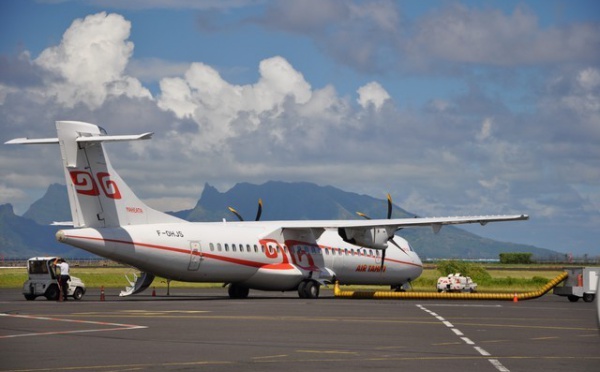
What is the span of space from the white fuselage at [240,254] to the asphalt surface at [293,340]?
6245 mm

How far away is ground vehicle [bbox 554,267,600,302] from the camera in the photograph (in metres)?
45.9

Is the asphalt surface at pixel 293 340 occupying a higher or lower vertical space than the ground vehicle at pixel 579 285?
lower

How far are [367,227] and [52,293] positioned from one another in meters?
14.6

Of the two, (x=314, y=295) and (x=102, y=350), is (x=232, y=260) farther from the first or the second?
(x=102, y=350)

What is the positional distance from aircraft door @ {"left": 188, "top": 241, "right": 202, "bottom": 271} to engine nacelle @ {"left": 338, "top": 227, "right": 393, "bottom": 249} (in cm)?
800

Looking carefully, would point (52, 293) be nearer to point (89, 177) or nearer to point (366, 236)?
point (89, 177)

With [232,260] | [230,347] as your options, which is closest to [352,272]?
[232,260]

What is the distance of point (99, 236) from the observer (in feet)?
132

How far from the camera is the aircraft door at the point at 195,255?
1747 inches

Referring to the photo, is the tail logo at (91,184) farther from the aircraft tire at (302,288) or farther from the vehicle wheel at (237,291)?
the aircraft tire at (302,288)

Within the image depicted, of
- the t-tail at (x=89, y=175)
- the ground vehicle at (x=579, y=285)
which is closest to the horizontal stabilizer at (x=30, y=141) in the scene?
the t-tail at (x=89, y=175)

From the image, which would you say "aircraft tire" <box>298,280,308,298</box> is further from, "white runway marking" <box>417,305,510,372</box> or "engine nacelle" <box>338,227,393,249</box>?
"white runway marking" <box>417,305,510,372</box>

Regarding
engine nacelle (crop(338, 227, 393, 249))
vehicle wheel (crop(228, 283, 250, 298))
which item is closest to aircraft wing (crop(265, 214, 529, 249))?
engine nacelle (crop(338, 227, 393, 249))

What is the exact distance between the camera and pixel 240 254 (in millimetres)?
46844
